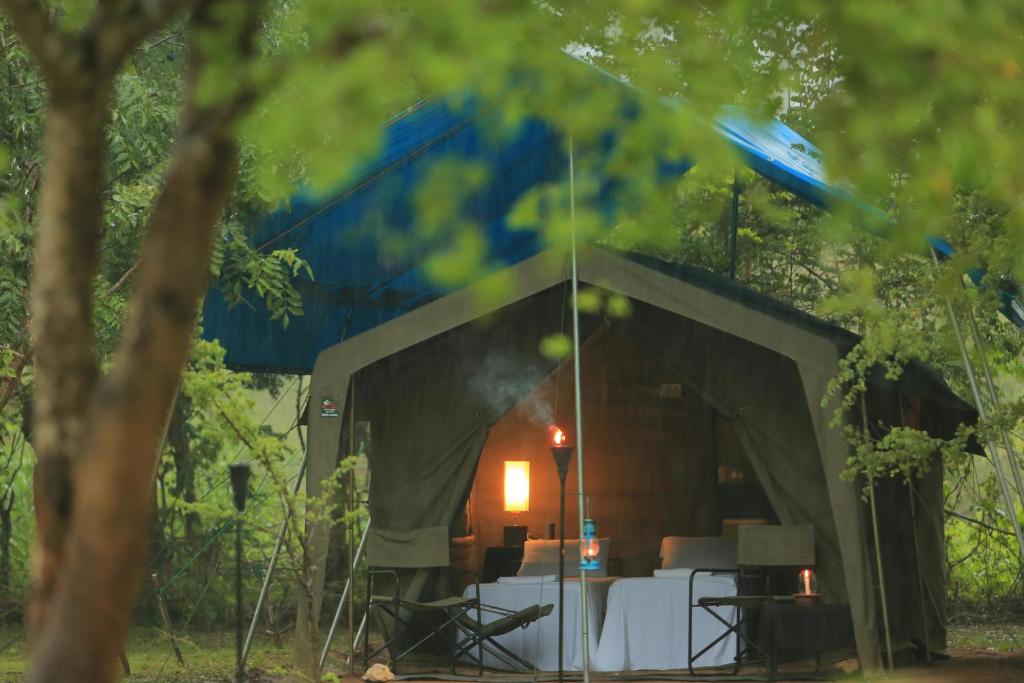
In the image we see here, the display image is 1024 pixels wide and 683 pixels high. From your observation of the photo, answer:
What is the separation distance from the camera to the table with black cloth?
748 cm

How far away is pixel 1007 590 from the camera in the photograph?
1169cm

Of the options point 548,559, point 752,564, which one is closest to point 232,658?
point 548,559

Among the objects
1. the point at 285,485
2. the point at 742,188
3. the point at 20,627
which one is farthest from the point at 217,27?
the point at 20,627

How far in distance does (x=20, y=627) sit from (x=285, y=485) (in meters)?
6.18

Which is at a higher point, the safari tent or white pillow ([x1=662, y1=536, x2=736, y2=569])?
the safari tent

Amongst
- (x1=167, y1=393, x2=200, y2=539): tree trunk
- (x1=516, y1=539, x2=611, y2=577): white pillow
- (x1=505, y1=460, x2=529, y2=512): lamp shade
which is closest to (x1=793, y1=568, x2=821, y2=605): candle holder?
(x1=516, y1=539, x2=611, y2=577): white pillow

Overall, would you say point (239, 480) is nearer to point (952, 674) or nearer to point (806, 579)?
point (806, 579)

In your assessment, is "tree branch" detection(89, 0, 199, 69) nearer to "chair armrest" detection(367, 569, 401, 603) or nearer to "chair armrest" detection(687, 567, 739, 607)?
"chair armrest" detection(367, 569, 401, 603)

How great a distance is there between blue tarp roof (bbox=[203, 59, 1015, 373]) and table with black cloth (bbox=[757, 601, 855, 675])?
215cm

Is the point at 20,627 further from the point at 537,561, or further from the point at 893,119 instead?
the point at 893,119

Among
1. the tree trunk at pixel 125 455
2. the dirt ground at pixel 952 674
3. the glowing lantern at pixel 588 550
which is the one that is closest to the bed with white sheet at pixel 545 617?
the dirt ground at pixel 952 674

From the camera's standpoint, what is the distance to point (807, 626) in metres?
7.51

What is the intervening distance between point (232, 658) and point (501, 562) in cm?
182

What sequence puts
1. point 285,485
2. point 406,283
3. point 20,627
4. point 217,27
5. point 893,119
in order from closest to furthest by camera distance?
point 217,27 → point 893,119 → point 285,485 → point 406,283 → point 20,627
